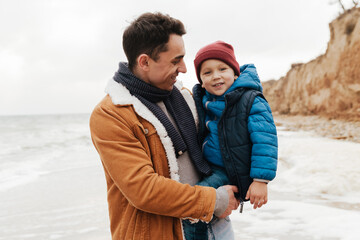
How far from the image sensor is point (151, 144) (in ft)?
5.60

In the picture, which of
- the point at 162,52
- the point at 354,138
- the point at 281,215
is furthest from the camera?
the point at 354,138

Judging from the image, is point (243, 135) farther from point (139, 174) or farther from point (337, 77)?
point (337, 77)

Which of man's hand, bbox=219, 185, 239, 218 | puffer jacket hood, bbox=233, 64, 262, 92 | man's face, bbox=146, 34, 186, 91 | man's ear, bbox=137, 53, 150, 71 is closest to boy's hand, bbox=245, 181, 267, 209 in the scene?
man's hand, bbox=219, 185, 239, 218

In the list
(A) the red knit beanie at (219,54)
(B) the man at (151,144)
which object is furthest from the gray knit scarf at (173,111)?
(A) the red knit beanie at (219,54)

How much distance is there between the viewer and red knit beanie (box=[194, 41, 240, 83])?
220 cm

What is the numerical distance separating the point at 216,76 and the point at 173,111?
1.56ft

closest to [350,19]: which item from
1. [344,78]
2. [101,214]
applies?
[344,78]

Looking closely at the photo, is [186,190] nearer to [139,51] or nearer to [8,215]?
[139,51]

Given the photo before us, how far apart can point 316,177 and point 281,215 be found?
2.04 m

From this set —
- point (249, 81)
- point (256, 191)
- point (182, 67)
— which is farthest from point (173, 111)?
point (256, 191)

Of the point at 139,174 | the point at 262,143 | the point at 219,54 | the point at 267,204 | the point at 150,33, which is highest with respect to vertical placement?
the point at 150,33

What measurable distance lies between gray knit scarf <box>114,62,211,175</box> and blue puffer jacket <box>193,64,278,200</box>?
0.14 metres

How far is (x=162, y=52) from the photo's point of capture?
5.98ft

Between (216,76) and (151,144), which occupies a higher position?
(216,76)
